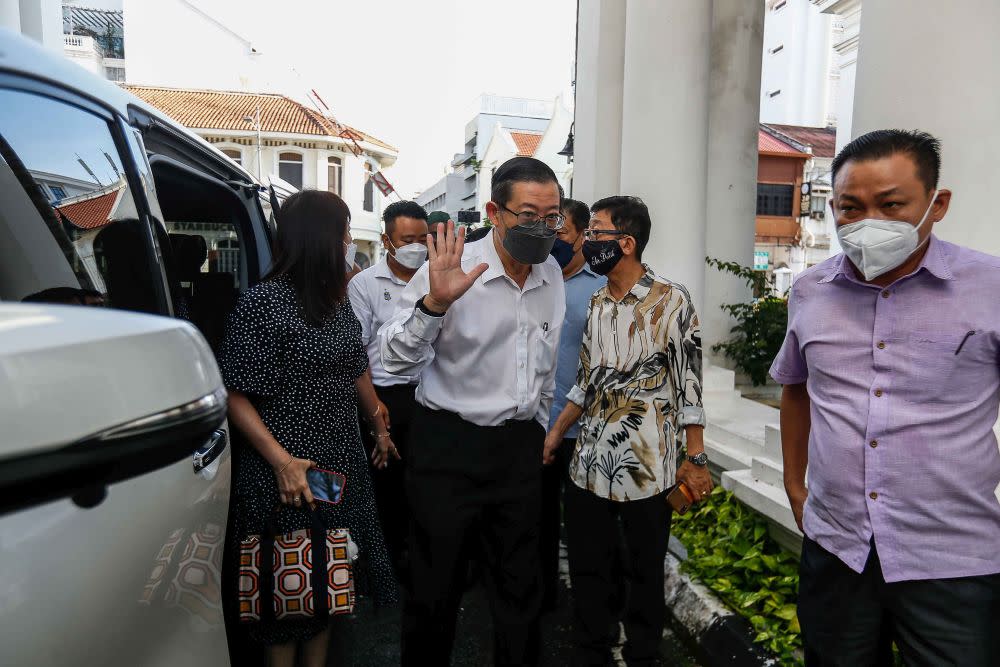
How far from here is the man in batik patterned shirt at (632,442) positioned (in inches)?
110

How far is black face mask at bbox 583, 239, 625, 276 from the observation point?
292 cm

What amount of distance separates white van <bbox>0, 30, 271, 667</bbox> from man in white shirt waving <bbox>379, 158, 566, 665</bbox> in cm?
85

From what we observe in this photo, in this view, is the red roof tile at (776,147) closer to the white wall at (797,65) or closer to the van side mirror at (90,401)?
the white wall at (797,65)

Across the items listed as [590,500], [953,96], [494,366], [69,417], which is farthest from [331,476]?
[953,96]

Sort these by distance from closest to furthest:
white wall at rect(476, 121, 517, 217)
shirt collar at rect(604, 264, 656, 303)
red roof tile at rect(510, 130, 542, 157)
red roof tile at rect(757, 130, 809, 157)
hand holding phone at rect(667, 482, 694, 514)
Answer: hand holding phone at rect(667, 482, 694, 514) < shirt collar at rect(604, 264, 656, 303) < red roof tile at rect(757, 130, 809, 157) < red roof tile at rect(510, 130, 542, 157) < white wall at rect(476, 121, 517, 217)

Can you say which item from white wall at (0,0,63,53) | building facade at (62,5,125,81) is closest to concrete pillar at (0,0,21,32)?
white wall at (0,0,63,53)

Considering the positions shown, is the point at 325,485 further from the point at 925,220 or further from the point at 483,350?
the point at 925,220

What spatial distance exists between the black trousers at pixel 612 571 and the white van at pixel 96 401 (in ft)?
5.24

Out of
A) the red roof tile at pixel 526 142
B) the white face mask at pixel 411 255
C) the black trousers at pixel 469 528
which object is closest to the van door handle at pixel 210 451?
the black trousers at pixel 469 528

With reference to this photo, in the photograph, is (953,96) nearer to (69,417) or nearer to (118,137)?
(118,137)

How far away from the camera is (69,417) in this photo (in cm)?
73

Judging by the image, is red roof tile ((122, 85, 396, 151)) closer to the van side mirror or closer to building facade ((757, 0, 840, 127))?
building facade ((757, 0, 840, 127))

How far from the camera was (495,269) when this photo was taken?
8.41ft

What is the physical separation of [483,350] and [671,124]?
126 inches
